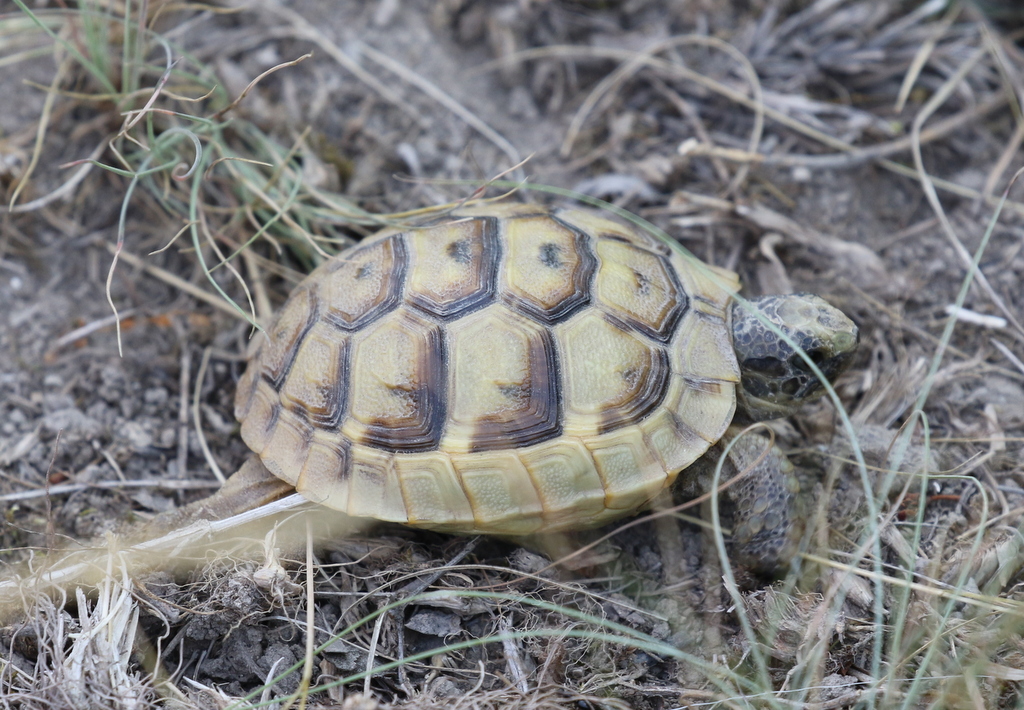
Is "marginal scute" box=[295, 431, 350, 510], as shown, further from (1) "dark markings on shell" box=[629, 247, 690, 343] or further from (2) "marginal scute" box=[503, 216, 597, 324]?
(1) "dark markings on shell" box=[629, 247, 690, 343]

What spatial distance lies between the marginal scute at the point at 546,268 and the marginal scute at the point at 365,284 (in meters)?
0.42

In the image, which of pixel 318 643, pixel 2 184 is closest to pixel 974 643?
pixel 318 643

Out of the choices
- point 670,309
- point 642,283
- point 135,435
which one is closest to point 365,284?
point 642,283

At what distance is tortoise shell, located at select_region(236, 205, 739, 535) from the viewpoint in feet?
8.21

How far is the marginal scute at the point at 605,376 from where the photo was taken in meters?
2.54

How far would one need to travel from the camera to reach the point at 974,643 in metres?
2.35

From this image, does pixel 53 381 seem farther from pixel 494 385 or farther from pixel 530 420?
pixel 530 420

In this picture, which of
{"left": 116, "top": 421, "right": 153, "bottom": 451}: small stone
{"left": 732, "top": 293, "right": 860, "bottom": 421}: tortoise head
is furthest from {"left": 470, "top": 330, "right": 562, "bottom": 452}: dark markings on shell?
{"left": 116, "top": 421, "right": 153, "bottom": 451}: small stone

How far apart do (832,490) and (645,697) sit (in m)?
1.15

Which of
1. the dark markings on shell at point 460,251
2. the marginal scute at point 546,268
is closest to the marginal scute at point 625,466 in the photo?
the marginal scute at point 546,268

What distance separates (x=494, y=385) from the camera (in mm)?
2506

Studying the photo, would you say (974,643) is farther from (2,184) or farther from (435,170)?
(2,184)

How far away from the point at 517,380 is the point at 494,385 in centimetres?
8

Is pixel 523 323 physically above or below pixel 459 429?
above
